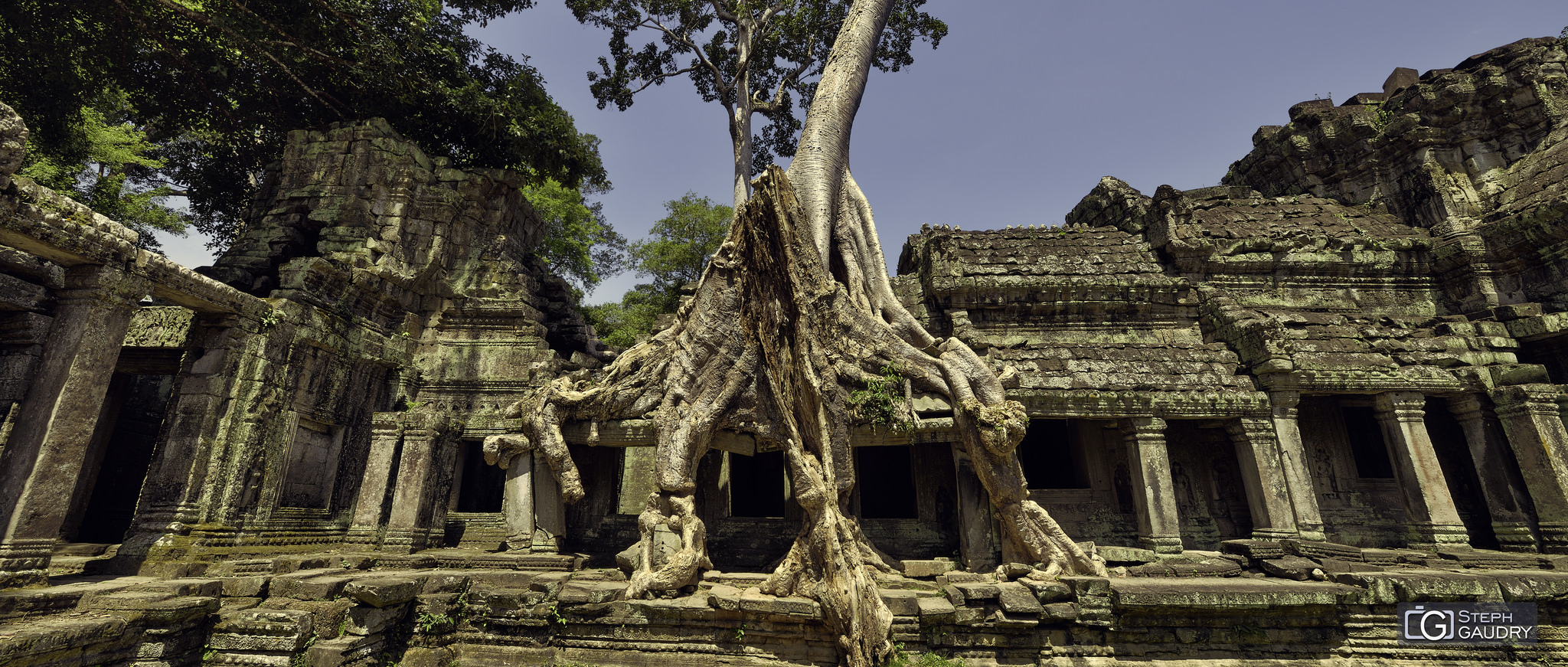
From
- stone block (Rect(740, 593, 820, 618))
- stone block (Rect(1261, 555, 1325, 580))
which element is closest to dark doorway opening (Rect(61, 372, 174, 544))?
stone block (Rect(740, 593, 820, 618))

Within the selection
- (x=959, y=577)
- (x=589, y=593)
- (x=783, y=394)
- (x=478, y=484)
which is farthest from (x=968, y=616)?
(x=478, y=484)

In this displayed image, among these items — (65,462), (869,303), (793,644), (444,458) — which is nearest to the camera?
(793,644)

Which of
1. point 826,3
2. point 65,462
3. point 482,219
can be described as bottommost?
point 65,462

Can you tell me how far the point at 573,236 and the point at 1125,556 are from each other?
22297 millimetres

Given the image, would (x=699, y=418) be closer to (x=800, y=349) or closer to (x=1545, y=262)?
(x=800, y=349)

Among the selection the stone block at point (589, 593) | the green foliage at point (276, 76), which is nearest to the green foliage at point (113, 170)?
the green foliage at point (276, 76)

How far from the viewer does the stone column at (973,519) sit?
7.50m

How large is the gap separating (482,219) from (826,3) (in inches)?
423

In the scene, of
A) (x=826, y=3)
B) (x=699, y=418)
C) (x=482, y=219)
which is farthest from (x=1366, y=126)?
(x=482, y=219)

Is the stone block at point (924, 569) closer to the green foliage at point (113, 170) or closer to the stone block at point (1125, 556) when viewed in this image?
the stone block at point (1125, 556)

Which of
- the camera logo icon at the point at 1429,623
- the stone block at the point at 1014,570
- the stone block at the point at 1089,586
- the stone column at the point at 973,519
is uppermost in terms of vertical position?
the stone column at the point at 973,519

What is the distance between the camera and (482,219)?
45.0ft

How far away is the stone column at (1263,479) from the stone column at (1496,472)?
11.9ft

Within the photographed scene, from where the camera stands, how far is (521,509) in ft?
25.6
